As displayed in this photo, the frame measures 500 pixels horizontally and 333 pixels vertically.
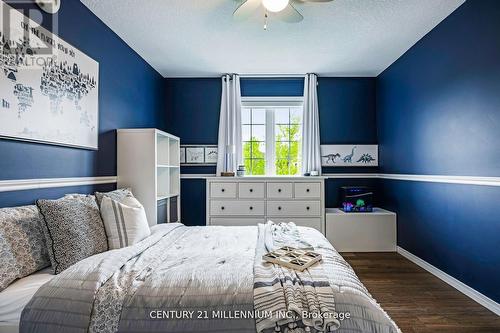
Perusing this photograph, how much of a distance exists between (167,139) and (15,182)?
5.89 ft

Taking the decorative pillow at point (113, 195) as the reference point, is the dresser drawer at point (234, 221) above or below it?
below

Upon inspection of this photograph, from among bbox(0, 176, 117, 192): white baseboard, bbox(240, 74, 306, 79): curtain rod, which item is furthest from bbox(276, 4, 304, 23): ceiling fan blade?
bbox(0, 176, 117, 192): white baseboard

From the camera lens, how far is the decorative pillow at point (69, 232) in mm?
1560

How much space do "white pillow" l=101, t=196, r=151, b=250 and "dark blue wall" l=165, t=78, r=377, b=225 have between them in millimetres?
2268

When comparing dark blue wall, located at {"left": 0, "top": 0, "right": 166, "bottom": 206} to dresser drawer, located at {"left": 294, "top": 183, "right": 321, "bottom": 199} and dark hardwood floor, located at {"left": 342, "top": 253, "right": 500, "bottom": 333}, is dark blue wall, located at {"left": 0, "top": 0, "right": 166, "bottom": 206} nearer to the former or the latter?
dresser drawer, located at {"left": 294, "top": 183, "right": 321, "bottom": 199}

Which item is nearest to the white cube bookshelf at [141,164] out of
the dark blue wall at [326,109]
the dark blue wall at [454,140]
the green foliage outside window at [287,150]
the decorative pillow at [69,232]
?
the decorative pillow at [69,232]

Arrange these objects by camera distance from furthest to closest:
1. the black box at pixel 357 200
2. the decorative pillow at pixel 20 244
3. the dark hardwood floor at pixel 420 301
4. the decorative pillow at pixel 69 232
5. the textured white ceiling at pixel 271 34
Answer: the black box at pixel 357 200, the textured white ceiling at pixel 271 34, the dark hardwood floor at pixel 420 301, the decorative pillow at pixel 69 232, the decorative pillow at pixel 20 244

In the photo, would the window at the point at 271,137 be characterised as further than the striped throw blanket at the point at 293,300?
Yes

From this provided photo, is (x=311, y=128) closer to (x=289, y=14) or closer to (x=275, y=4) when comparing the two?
(x=289, y=14)

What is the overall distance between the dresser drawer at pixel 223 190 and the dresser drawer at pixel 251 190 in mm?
96

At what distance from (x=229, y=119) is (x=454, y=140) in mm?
2787

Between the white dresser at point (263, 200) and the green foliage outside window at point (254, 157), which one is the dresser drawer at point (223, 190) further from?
the green foliage outside window at point (254, 157)

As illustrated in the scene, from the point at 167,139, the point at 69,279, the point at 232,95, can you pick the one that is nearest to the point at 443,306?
the point at 69,279

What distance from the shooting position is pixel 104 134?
2725mm
